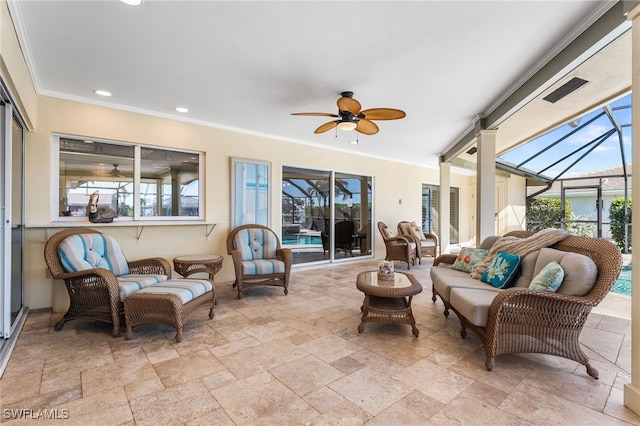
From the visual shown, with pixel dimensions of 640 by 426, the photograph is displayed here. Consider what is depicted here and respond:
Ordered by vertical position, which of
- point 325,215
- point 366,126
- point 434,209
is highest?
point 366,126

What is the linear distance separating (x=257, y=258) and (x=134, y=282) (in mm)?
1811

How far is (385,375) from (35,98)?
4.58 metres

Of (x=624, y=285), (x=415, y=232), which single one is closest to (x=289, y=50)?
(x=415, y=232)

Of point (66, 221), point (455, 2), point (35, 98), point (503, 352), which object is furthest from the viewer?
point (66, 221)

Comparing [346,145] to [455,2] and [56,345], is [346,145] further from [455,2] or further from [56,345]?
[56,345]

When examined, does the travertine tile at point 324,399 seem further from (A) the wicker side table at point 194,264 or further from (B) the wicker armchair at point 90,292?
(A) the wicker side table at point 194,264

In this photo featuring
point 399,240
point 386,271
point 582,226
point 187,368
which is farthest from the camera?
point 582,226

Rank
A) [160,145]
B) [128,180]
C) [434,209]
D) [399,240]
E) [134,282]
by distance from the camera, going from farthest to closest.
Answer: [434,209] → [399,240] → [160,145] → [128,180] → [134,282]

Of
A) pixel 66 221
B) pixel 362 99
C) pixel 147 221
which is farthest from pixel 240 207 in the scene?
pixel 362 99

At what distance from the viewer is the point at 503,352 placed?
7.13 feet

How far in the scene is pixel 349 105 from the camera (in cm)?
317

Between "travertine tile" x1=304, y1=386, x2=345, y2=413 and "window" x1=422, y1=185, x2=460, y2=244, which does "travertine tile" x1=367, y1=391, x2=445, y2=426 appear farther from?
"window" x1=422, y1=185, x2=460, y2=244

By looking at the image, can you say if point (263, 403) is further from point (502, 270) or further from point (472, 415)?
point (502, 270)

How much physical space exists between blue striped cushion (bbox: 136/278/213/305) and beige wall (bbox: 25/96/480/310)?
1434 millimetres
